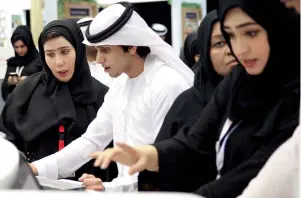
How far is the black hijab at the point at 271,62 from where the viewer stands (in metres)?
0.98

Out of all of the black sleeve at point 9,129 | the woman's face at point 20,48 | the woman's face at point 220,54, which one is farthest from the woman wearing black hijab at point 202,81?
the woman's face at point 20,48

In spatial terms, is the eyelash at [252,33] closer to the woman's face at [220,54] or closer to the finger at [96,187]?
the woman's face at [220,54]

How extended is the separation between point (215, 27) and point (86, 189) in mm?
504

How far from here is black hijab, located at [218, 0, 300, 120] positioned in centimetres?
98

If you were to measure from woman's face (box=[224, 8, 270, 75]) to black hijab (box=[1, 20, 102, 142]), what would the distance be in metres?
0.51

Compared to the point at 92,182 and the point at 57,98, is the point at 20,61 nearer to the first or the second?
the point at 57,98

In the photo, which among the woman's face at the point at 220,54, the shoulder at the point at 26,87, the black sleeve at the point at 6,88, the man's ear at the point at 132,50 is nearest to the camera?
the woman's face at the point at 220,54

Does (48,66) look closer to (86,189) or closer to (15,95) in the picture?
(15,95)

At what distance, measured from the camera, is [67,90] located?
1447mm

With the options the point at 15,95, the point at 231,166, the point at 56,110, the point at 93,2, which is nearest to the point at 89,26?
the point at 93,2

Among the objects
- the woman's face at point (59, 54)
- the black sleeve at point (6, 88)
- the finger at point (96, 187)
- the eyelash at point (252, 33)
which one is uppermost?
the eyelash at point (252, 33)

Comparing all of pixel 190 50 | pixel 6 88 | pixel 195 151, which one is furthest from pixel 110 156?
pixel 6 88

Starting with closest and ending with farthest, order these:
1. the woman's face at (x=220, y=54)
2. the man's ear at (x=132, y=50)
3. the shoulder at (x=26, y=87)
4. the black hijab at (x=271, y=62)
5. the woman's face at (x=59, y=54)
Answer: the black hijab at (x=271, y=62) → the woman's face at (x=220, y=54) → the man's ear at (x=132, y=50) → the woman's face at (x=59, y=54) → the shoulder at (x=26, y=87)

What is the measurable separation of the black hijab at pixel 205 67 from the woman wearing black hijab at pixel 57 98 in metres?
0.37
